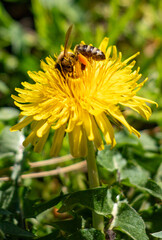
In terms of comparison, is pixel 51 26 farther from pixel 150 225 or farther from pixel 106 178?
pixel 150 225

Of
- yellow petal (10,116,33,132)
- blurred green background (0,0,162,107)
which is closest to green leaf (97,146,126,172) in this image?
yellow petal (10,116,33,132)

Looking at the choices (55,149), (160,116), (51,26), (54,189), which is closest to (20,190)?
(55,149)

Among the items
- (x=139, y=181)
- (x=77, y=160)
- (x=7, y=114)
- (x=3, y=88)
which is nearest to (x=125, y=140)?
(x=139, y=181)

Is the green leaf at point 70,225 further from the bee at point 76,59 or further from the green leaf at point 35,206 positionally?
the bee at point 76,59

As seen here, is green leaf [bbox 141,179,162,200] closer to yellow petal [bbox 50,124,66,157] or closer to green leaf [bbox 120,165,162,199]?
green leaf [bbox 120,165,162,199]

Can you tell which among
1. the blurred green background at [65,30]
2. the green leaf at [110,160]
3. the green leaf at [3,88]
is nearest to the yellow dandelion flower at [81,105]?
the green leaf at [110,160]

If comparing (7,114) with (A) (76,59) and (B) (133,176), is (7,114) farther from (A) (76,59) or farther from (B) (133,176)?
(B) (133,176)
